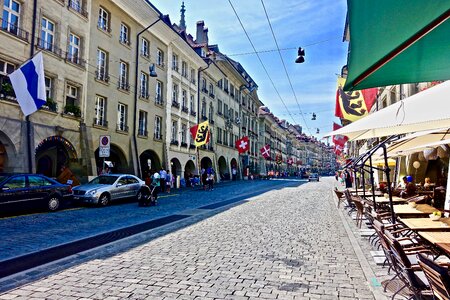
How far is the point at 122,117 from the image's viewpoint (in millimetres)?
25375

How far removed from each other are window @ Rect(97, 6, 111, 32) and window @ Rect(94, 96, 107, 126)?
4.70 metres

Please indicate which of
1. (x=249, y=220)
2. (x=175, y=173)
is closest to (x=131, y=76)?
(x=175, y=173)

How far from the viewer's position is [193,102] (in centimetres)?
3784

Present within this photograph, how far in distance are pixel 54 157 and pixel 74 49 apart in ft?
21.6

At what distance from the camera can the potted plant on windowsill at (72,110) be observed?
64.2ft

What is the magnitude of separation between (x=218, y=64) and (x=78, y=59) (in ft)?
83.9

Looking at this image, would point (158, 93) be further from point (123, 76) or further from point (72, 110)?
point (72, 110)

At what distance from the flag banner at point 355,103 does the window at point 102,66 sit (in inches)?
585

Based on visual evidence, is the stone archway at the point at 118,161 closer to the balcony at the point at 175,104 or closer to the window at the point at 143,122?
the window at the point at 143,122

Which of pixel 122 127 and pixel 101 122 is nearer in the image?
pixel 101 122

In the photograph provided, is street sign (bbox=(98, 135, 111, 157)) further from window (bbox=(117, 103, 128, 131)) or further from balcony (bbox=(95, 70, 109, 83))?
window (bbox=(117, 103, 128, 131))

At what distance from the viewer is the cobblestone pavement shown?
472 cm

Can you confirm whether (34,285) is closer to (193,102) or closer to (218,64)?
(193,102)

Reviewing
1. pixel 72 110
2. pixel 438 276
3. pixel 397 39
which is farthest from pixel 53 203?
pixel 397 39
